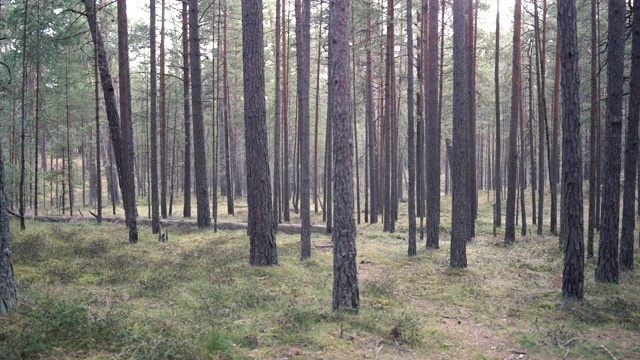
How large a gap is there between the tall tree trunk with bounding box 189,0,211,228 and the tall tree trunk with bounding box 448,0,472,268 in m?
10.3

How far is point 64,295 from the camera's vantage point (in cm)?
714

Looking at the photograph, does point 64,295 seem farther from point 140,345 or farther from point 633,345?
point 633,345

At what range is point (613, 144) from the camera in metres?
10.5

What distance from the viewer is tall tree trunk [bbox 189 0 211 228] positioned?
17.4 meters

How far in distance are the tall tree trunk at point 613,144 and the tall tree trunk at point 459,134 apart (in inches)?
130

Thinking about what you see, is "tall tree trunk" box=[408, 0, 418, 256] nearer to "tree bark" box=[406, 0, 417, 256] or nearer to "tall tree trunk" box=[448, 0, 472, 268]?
"tree bark" box=[406, 0, 417, 256]

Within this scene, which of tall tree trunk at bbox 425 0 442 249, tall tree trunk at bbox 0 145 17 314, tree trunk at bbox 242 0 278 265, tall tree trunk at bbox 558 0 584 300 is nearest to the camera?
tall tree trunk at bbox 0 145 17 314

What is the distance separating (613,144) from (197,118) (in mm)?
14533

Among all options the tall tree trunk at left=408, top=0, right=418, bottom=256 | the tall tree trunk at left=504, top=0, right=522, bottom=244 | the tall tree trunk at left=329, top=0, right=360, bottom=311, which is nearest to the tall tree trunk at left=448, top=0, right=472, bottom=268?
the tall tree trunk at left=408, top=0, right=418, bottom=256

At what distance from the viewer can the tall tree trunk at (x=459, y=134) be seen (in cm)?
1148

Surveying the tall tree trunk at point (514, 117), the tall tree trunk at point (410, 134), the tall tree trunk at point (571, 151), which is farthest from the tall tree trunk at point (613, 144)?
the tall tree trunk at point (514, 117)

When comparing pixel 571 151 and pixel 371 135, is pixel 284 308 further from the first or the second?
pixel 371 135

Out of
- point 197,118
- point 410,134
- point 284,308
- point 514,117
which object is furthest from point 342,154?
point 514,117

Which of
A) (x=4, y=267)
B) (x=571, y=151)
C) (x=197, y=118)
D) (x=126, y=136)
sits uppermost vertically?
(x=197, y=118)
